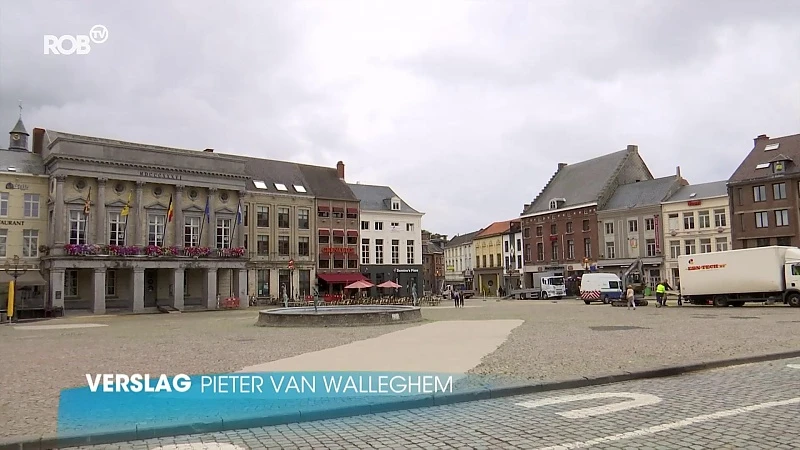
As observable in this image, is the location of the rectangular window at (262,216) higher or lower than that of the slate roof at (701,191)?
lower

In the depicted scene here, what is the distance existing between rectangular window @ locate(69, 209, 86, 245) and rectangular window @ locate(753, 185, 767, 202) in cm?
5479

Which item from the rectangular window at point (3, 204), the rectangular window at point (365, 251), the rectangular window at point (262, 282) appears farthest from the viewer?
the rectangular window at point (365, 251)

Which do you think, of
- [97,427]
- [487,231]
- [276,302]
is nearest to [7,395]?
[97,427]

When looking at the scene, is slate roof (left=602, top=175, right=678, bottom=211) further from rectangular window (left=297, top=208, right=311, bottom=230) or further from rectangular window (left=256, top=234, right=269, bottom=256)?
rectangular window (left=256, top=234, right=269, bottom=256)

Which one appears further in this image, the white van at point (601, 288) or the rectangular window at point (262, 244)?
the rectangular window at point (262, 244)

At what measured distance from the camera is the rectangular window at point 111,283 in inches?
1781

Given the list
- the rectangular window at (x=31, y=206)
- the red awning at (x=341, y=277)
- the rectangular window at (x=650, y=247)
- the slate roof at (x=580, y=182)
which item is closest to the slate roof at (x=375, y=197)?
the red awning at (x=341, y=277)

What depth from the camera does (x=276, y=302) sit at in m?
54.1

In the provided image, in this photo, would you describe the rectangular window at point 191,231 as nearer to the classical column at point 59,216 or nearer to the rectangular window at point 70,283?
the rectangular window at point 70,283

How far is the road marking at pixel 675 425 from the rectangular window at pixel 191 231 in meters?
45.2

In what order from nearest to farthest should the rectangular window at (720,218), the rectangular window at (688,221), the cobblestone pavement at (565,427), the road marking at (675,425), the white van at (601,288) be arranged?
the road marking at (675,425) → the cobblestone pavement at (565,427) → the white van at (601,288) → the rectangular window at (720,218) → the rectangular window at (688,221)

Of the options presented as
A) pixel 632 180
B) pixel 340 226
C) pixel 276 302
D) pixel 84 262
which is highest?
pixel 632 180

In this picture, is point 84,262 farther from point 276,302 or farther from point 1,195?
point 276,302

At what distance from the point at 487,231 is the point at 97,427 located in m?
90.4
